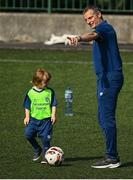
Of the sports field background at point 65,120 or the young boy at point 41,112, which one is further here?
the young boy at point 41,112

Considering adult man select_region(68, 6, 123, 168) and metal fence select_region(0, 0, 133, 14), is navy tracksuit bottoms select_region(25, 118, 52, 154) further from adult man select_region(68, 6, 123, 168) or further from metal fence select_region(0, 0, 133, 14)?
metal fence select_region(0, 0, 133, 14)

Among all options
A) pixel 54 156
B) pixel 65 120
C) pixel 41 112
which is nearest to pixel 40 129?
pixel 41 112

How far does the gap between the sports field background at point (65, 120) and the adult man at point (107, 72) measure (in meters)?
0.37

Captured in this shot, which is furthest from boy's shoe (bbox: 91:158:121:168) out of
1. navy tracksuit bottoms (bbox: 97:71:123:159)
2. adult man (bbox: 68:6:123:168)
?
navy tracksuit bottoms (bbox: 97:71:123:159)

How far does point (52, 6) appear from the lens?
82.8ft

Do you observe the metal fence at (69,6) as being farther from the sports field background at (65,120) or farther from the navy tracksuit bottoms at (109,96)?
the navy tracksuit bottoms at (109,96)

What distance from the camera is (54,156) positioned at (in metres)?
12.0

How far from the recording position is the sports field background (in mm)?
11844

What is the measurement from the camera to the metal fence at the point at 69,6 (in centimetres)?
2509

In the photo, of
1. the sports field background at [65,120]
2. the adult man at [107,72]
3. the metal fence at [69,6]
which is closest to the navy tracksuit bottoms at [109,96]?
the adult man at [107,72]

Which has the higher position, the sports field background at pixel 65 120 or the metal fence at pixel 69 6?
A: the metal fence at pixel 69 6

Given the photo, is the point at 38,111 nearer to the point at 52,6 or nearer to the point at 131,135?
the point at 131,135

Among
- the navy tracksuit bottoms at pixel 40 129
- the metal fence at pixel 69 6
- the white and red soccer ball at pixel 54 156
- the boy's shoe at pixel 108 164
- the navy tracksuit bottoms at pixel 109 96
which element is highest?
the metal fence at pixel 69 6

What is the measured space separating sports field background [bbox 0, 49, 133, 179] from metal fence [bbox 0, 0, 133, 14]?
7.66ft
